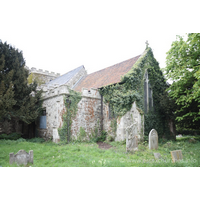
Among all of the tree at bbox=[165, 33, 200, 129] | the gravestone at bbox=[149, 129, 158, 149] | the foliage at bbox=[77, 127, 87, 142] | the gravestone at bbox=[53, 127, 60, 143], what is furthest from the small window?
the tree at bbox=[165, 33, 200, 129]

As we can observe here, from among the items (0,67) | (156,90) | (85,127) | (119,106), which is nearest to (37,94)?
(0,67)

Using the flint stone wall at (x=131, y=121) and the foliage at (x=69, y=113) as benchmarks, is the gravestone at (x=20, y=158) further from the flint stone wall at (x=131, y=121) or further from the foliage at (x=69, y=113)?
the flint stone wall at (x=131, y=121)

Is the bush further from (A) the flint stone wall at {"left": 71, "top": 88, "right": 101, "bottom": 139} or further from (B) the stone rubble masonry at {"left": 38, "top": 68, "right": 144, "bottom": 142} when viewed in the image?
(A) the flint stone wall at {"left": 71, "top": 88, "right": 101, "bottom": 139}

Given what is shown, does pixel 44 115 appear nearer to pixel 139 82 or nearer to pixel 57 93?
pixel 57 93

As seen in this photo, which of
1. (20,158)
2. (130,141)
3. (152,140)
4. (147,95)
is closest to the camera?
(20,158)

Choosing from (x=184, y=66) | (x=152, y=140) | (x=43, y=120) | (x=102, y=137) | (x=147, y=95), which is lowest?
(x=102, y=137)

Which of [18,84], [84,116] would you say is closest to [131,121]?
[84,116]

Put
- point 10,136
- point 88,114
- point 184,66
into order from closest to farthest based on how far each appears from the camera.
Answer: point 184,66 < point 10,136 < point 88,114

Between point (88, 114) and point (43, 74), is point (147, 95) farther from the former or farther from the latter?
point (43, 74)

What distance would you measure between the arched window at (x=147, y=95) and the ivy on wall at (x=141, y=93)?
0.35 meters

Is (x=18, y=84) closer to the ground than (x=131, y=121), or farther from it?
farther from it

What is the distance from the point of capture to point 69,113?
37.7 feet

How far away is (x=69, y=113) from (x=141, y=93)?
576cm

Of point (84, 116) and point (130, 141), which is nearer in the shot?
point (130, 141)
